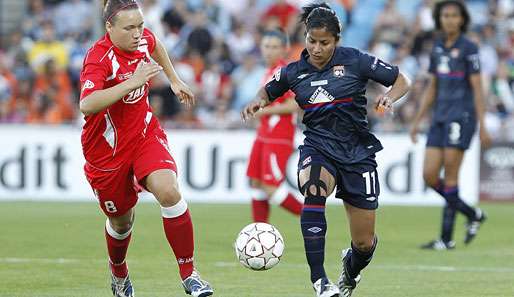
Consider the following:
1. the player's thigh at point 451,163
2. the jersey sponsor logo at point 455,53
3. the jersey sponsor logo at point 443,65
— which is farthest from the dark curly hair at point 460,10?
the player's thigh at point 451,163

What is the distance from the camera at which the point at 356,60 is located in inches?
326

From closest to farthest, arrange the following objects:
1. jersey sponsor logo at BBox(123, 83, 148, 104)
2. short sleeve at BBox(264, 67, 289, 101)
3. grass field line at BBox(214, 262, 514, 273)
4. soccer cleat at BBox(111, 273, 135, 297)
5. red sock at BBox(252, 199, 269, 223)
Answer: jersey sponsor logo at BBox(123, 83, 148, 104) < short sleeve at BBox(264, 67, 289, 101) < soccer cleat at BBox(111, 273, 135, 297) < grass field line at BBox(214, 262, 514, 273) < red sock at BBox(252, 199, 269, 223)

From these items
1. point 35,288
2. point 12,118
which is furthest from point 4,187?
point 35,288

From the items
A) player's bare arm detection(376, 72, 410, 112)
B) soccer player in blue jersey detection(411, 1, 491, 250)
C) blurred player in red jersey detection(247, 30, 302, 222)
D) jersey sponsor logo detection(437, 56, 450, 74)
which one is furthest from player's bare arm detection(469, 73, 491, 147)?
player's bare arm detection(376, 72, 410, 112)

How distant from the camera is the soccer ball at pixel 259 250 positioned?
812 centimetres

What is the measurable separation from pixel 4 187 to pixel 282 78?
36.9 ft

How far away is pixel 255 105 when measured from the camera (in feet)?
27.1

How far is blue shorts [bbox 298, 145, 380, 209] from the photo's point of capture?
8148 mm

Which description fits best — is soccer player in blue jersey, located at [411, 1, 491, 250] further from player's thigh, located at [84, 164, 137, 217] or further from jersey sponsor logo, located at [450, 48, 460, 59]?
player's thigh, located at [84, 164, 137, 217]

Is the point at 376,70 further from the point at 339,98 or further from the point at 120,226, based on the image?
the point at 120,226

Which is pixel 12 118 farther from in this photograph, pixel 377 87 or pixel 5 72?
pixel 377 87

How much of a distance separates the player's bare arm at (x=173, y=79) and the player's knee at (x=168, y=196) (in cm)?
79

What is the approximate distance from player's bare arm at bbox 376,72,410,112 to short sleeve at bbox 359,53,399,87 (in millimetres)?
44

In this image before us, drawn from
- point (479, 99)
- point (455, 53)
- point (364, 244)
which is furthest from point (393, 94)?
point (455, 53)
